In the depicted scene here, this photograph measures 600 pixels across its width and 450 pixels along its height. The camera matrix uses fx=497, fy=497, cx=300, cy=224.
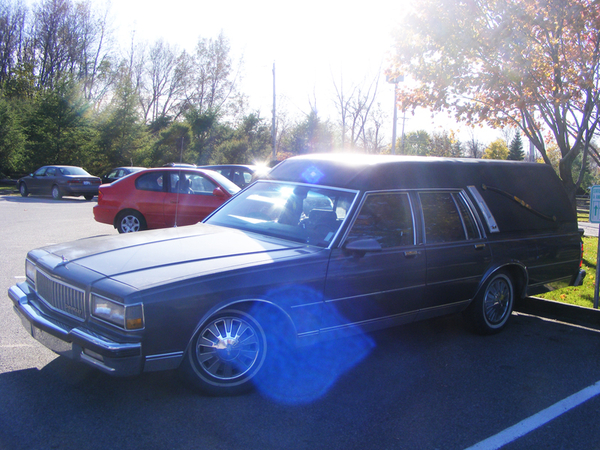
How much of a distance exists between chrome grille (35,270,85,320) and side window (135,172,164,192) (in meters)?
6.57

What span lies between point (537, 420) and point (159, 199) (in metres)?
8.29

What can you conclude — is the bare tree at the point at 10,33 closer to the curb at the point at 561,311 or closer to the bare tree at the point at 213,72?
the bare tree at the point at 213,72

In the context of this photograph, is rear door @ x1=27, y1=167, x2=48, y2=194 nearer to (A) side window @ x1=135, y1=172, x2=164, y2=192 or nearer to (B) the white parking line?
(A) side window @ x1=135, y1=172, x2=164, y2=192

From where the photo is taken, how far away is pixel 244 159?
4100 centimetres

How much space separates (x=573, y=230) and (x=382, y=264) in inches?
→ 125

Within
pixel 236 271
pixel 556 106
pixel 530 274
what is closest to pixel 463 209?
pixel 530 274

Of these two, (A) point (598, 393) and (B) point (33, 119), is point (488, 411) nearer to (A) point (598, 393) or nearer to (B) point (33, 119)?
(A) point (598, 393)

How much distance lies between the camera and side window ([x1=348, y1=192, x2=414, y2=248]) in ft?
14.1

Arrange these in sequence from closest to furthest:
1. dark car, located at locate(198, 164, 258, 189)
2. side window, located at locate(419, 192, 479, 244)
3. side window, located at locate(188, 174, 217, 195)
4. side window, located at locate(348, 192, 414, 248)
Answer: side window, located at locate(348, 192, 414, 248), side window, located at locate(419, 192, 479, 244), side window, located at locate(188, 174, 217, 195), dark car, located at locate(198, 164, 258, 189)

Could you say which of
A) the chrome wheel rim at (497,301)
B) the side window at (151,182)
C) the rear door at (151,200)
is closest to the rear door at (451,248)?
the chrome wheel rim at (497,301)

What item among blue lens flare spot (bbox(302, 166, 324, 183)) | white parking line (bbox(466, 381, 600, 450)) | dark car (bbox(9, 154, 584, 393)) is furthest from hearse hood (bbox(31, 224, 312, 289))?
white parking line (bbox(466, 381, 600, 450))

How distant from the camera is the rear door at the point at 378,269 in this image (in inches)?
158

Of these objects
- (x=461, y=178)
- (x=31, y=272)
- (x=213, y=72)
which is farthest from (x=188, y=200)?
(x=213, y=72)

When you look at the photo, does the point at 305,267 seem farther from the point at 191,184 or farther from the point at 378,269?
the point at 191,184
